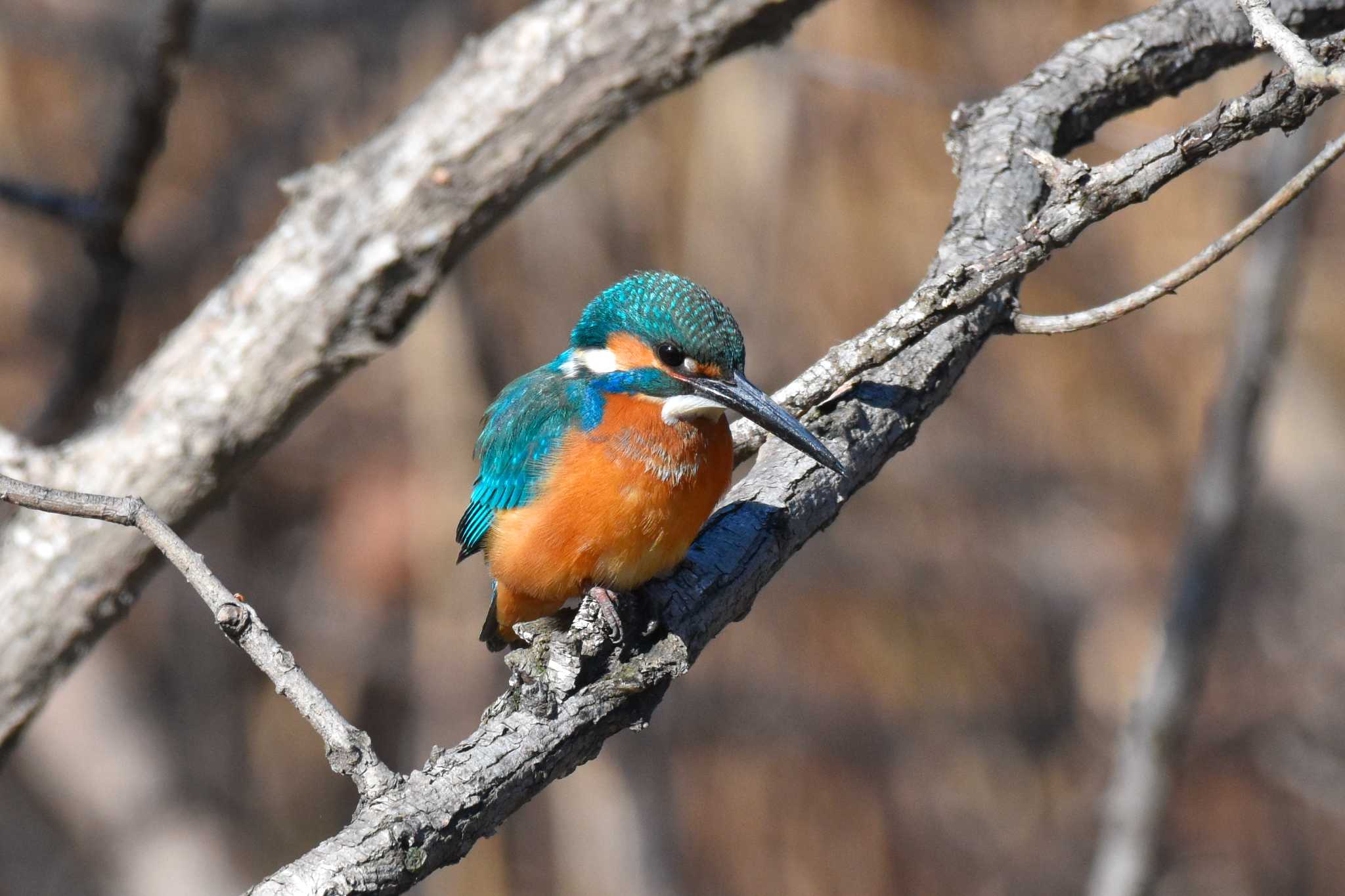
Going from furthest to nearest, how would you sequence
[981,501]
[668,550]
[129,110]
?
[981,501]
[129,110]
[668,550]

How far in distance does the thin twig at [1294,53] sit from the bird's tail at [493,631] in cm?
179

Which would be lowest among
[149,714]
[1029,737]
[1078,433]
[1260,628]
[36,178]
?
[1260,628]

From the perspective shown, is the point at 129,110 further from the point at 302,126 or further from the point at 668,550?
the point at 302,126

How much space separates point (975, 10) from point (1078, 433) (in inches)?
75.2

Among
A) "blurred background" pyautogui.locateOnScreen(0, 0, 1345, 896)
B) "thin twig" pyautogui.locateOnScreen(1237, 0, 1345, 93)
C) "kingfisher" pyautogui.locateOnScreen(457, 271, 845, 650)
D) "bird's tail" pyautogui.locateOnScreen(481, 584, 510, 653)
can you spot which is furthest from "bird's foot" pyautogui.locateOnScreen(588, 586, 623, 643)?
"blurred background" pyautogui.locateOnScreen(0, 0, 1345, 896)

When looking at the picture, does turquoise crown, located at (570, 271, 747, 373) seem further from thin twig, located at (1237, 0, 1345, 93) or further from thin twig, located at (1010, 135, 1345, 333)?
thin twig, located at (1237, 0, 1345, 93)

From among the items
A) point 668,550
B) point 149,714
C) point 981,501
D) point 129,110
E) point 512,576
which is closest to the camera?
point 668,550

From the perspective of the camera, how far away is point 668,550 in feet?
7.20

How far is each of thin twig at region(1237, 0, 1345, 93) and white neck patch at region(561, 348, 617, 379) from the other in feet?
4.29

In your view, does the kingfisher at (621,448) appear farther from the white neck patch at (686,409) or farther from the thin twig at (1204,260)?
the thin twig at (1204,260)

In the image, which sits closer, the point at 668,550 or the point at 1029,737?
the point at 668,550

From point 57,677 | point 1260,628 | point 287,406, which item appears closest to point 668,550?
point 287,406

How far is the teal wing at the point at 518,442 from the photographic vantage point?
2.51 metres

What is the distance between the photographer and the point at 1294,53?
1.54 meters
